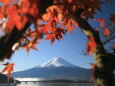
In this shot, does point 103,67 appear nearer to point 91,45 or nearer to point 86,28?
point 91,45

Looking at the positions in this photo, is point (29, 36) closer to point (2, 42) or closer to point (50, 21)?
point (2, 42)

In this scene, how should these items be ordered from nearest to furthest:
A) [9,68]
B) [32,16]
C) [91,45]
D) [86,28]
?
[32,16]
[91,45]
[9,68]
[86,28]

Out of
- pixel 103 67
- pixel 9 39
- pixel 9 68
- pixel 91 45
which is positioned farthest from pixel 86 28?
pixel 9 39

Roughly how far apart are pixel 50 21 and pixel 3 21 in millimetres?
1064

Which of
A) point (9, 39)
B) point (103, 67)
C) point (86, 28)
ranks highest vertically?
point (86, 28)

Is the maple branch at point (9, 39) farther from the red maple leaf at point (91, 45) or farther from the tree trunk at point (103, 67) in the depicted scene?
the tree trunk at point (103, 67)

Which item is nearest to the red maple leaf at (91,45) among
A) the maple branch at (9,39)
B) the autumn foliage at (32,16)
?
the autumn foliage at (32,16)

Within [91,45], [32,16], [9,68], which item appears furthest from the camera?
[9,68]

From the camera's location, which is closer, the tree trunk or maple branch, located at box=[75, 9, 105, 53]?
the tree trunk

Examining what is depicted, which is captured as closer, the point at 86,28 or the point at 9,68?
the point at 9,68

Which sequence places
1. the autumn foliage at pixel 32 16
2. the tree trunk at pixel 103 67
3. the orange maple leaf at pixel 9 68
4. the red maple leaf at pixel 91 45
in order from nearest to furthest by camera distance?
the autumn foliage at pixel 32 16
the red maple leaf at pixel 91 45
the tree trunk at pixel 103 67
the orange maple leaf at pixel 9 68

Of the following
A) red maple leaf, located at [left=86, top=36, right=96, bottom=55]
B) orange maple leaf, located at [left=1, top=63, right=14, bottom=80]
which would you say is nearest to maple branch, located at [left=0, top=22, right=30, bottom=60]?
red maple leaf, located at [left=86, top=36, right=96, bottom=55]

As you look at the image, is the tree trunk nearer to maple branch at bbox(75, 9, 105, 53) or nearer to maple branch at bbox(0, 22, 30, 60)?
maple branch at bbox(75, 9, 105, 53)

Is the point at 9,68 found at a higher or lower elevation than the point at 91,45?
lower
